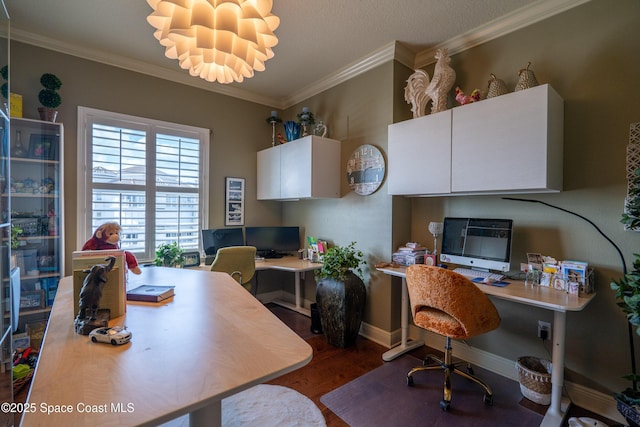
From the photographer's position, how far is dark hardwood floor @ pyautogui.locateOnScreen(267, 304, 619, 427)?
6.27ft

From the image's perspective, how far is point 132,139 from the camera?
3.04m

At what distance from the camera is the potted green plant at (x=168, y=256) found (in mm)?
2965

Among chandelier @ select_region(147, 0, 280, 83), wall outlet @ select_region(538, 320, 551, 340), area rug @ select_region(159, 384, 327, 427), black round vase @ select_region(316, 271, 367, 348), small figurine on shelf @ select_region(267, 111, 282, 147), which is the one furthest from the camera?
small figurine on shelf @ select_region(267, 111, 282, 147)

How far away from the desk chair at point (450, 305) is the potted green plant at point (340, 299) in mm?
747

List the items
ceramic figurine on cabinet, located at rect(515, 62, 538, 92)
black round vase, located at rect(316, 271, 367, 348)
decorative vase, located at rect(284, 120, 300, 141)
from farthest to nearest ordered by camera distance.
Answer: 1. decorative vase, located at rect(284, 120, 300, 141)
2. black round vase, located at rect(316, 271, 367, 348)
3. ceramic figurine on cabinet, located at rect(515, 62, 538, 92)

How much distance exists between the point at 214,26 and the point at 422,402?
8.30 ft

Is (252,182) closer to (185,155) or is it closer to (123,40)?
(185,155)

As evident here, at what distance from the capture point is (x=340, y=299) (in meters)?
2.67

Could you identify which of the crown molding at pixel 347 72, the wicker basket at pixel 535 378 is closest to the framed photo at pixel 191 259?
the crown molding at pixel 347 72

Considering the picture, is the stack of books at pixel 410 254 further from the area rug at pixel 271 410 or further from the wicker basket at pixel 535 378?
the area rug at pixel 271 410

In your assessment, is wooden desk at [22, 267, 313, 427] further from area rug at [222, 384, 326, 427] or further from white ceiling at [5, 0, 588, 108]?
white ceiling at [5, 0, 588, 108]

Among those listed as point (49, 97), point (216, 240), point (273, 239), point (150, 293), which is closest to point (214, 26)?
point (150, 293)

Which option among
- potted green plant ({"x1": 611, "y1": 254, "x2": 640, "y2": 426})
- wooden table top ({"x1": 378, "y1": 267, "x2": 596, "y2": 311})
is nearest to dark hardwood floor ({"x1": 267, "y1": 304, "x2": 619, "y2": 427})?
potted green plant ({"x1": 611, "y1": 254, "x2": 640, "y2": 426})

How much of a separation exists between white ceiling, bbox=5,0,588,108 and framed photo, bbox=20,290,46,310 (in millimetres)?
2177
